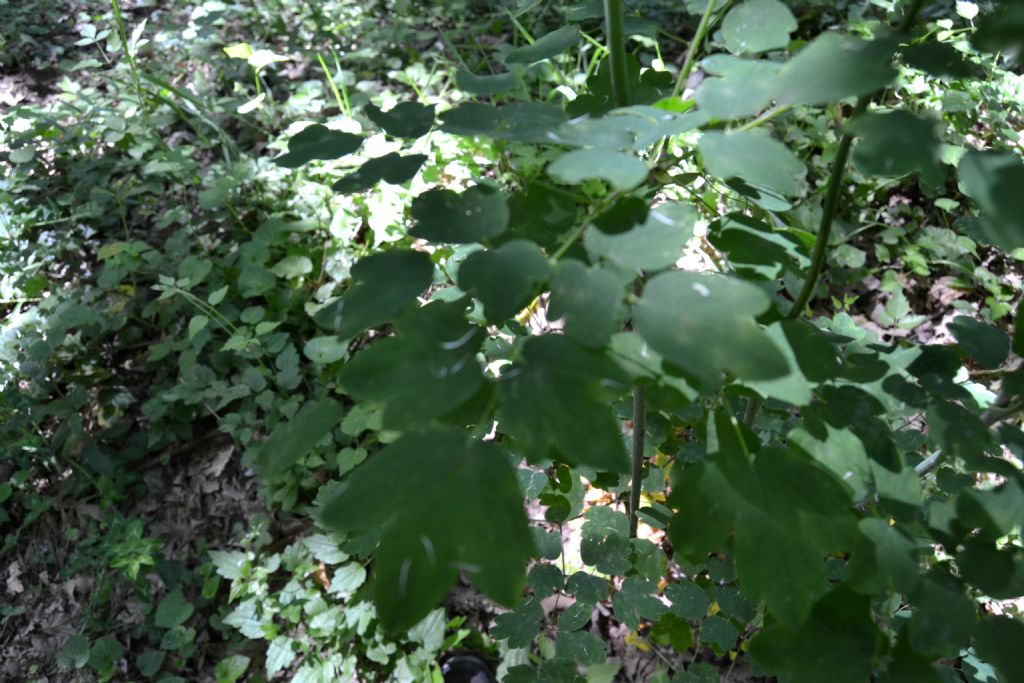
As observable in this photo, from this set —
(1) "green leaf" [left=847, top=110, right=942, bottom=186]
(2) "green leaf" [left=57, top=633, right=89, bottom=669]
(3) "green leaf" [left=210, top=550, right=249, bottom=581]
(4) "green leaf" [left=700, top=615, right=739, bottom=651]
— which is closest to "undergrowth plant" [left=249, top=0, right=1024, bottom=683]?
(1) "green leaf" [left=847, top=110, right=942, bottom=186]

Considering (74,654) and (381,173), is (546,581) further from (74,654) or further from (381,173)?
(74,654)

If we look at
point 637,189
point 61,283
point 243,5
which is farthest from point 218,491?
point 243,5

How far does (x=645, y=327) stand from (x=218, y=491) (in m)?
2.21

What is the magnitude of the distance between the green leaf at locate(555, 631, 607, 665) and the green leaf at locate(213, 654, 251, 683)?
1.23 meters

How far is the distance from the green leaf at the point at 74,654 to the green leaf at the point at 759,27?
7.83ft

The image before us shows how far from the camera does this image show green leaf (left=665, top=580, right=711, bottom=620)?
1182 millimetres

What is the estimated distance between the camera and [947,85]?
2.59 m

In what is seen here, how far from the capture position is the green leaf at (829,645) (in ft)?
2.49

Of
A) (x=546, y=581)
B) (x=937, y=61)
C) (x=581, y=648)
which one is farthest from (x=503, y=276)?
(x=581, y=648)

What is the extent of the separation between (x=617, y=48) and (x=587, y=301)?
0.45 m

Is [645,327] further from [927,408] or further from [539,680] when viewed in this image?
[539,680]

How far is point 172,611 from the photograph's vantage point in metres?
2.06

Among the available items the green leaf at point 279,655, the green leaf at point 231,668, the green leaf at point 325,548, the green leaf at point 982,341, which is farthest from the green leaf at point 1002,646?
the green leaf at point 231,668

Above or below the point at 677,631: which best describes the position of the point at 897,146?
above
